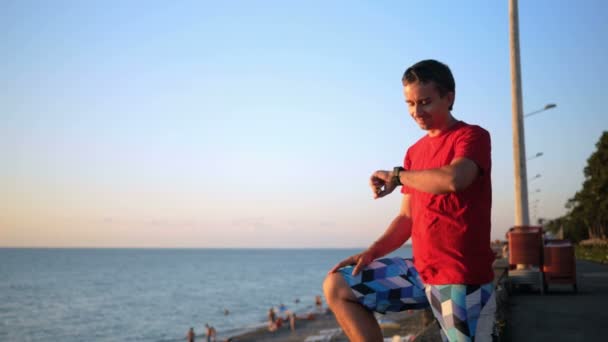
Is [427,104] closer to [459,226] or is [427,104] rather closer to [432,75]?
[432,75]

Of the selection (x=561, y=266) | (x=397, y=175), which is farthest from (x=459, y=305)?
(x=561, y=266)

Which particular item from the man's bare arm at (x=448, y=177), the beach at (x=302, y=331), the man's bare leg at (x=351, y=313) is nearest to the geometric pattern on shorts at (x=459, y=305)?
the man's bare leg at (x=351, y=313)

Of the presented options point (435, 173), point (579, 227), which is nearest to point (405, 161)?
point (435, 173)

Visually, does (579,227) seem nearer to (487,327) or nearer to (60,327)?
(60,327)

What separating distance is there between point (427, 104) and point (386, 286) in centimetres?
81

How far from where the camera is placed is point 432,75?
96.6 inches

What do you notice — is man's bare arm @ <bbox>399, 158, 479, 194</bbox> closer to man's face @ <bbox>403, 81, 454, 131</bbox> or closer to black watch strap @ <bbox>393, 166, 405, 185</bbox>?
black watch strap @ <bbox>393, 166, 405, 185</bbox>

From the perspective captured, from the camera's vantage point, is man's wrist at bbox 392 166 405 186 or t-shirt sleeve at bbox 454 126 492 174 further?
man's wrist at bbox 392 166 405 186

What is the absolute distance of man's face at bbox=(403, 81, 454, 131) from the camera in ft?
8.07

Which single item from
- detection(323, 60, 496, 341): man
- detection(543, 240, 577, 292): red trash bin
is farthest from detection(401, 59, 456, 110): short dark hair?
detection(543, 240, 577, 292): red trash bin

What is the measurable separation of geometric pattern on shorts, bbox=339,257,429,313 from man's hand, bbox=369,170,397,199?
0.31 m

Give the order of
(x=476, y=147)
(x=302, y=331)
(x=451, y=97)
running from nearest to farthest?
(x=476, y=147)
(x=451, y=97)
(x=302, y=331)

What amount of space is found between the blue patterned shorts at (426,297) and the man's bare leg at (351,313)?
0.10 feet

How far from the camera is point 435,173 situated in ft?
7.39
